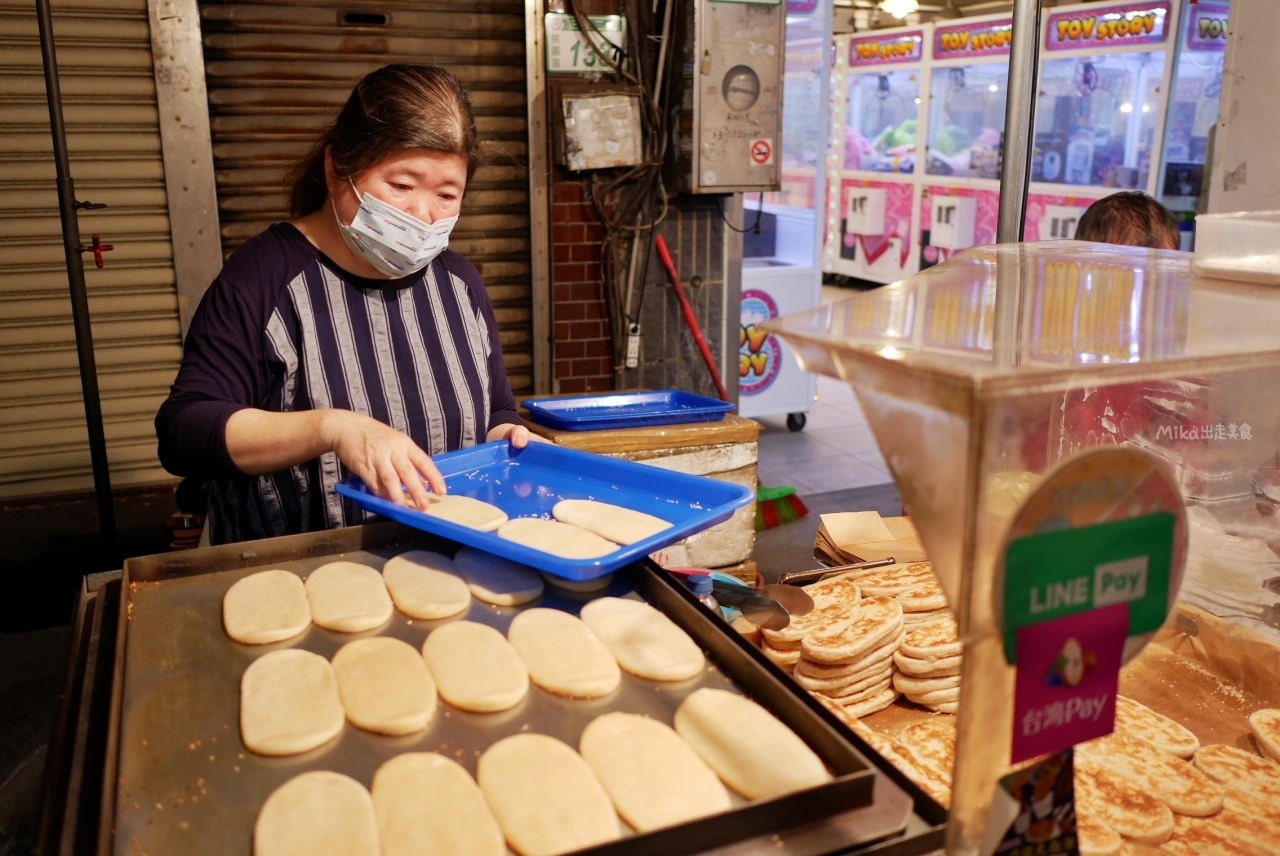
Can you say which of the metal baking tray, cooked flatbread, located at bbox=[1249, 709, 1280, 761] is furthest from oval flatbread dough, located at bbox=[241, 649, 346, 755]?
cooked flatbread, located at bbox=[1249, 709, 1280, 761]

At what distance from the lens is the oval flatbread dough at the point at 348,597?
138cm

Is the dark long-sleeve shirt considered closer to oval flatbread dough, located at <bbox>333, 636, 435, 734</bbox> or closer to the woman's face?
the woman's face

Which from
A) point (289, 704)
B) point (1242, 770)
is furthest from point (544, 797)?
point (1242, 770)

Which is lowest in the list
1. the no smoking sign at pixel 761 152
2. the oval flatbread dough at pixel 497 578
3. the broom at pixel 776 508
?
the broom at pixel 776 508

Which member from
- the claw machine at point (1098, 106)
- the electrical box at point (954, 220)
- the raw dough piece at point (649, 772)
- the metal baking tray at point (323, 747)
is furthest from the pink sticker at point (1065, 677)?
the electrical box at point (954, 220)

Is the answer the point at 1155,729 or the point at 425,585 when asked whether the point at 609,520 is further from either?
the point at 1155,729

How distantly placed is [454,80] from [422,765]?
A: 4.54ft

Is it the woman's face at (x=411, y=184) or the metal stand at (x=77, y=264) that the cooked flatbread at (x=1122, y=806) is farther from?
the metal stand at (x=77, y=264)

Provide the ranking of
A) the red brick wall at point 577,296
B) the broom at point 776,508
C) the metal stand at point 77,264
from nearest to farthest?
the metal stand at point 77,264 < the red brick wall at point 577,296 < the broom at point 776,508

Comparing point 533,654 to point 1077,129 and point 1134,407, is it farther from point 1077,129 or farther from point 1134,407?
point 1077,129

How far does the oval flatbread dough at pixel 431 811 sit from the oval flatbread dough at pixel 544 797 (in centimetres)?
2

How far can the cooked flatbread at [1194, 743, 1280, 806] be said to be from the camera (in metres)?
1.35

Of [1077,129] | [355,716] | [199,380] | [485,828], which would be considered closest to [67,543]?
[199,380]

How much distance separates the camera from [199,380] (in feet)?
5.81
